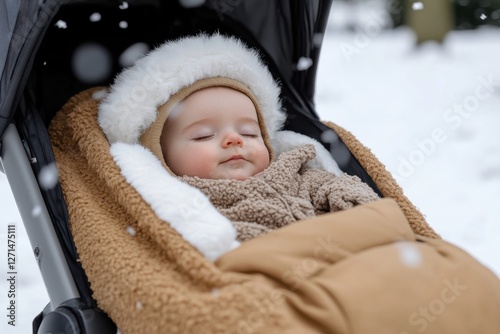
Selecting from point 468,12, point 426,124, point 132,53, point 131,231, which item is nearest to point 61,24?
point 132,53

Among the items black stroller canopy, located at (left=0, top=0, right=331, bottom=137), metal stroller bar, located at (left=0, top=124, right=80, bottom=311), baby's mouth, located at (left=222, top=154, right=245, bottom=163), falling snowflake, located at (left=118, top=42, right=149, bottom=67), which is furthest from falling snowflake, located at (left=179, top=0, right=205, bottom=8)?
metal stroller bar, located at (left=0, top=124, right=80, bottom=311)

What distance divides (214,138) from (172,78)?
20 cm

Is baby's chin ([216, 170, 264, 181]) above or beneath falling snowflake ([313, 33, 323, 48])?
beneath

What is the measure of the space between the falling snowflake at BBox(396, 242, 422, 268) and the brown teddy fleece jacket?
0.81 ft

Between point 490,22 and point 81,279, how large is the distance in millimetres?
6465

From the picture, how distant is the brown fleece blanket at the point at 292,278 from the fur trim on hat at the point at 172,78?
254 mm

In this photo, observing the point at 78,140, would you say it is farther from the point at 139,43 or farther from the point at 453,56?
the point at 453,56

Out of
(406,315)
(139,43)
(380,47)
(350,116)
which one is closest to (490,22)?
(380,47)

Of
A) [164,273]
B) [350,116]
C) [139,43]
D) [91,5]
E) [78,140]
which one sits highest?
[91,5]

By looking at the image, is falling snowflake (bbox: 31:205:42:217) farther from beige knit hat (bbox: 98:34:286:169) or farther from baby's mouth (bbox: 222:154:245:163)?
baby's mouth (bbox: 222:154:245:163)

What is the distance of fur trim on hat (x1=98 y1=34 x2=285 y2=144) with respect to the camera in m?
1.54

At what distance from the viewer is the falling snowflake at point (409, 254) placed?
1101 millimetres

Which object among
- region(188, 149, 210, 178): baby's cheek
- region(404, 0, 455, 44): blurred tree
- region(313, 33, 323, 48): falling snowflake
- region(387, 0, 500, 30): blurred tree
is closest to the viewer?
region(188, 149, 210, 178): baby's cheek

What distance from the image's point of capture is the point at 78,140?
1517 mm
